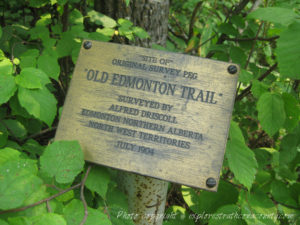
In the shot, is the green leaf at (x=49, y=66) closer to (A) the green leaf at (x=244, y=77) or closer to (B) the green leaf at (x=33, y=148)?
(B) the green leaf at (x=33, y=148)

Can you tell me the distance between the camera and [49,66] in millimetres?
1383

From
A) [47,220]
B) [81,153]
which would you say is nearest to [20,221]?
[47,220]

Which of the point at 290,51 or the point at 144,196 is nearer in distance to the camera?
the point at 290,51

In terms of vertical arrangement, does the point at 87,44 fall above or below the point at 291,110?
above

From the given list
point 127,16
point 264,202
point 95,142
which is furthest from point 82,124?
point 264,202

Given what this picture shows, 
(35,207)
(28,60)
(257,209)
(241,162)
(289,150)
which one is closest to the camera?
(35,207)

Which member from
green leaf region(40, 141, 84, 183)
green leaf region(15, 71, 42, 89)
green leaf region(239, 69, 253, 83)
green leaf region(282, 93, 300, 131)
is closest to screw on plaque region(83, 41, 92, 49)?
green leaf region(15, 71, 42, 89)

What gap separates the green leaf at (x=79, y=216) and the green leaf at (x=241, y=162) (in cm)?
66

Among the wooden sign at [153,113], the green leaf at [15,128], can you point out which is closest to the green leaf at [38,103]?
the wooden sign at [153,113]

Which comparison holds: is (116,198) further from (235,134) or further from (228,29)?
(228,29)

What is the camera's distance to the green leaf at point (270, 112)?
1.32 meters

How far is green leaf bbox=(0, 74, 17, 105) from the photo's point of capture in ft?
3.41

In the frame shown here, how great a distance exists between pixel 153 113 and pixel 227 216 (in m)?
0.70

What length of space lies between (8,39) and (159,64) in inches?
46.8
